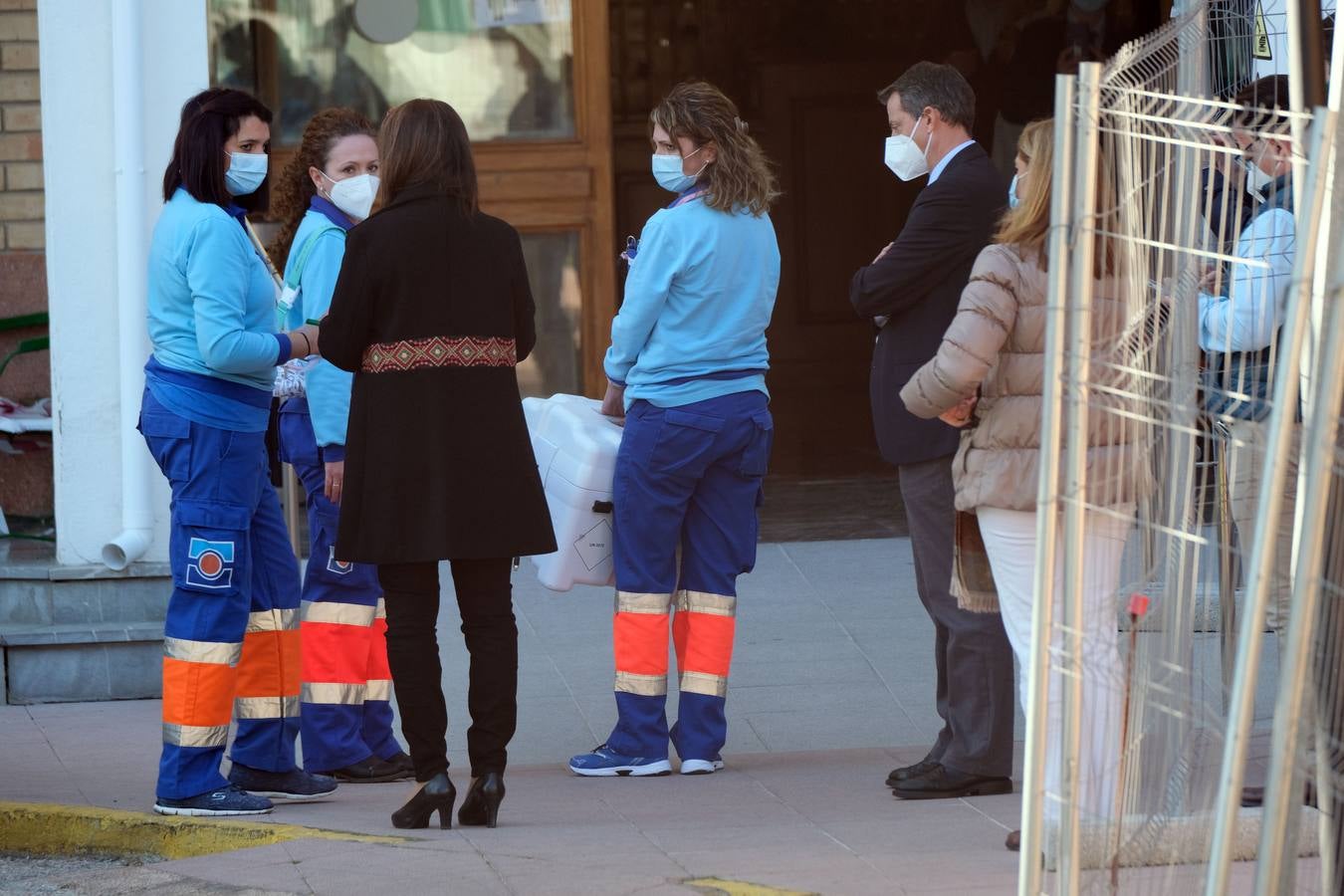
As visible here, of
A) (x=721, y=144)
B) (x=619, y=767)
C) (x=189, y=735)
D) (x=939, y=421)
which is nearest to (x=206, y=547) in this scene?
(x=189, y=735)

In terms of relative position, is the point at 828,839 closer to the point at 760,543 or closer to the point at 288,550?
the point at 288,550

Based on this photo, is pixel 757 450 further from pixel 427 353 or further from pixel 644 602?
pixel 427 353

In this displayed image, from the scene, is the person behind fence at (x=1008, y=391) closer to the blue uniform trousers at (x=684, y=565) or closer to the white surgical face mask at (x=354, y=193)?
the blue uniform trousers at (x=684, y=565)

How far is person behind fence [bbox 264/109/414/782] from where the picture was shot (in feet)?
18.3

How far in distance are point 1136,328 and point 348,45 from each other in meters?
6.48

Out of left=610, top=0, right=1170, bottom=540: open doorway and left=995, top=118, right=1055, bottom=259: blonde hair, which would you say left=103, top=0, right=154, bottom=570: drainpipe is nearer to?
left=995, top=118, right=1055, bottom=259: blonde hair

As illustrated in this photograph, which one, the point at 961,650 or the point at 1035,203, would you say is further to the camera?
the point at 961,650

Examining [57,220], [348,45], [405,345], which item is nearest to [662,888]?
[405,345]

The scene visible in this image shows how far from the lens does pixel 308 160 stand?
225 inches

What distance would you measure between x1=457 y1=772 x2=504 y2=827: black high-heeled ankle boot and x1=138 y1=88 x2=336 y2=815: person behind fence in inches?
23.4

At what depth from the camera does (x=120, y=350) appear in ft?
23.5

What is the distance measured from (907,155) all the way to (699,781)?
1849mm

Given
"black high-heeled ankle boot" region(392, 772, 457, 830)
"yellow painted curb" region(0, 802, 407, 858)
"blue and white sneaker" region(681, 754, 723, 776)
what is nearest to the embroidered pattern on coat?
"black high-heeled ankle boot" region(392, 772, 457, 830)

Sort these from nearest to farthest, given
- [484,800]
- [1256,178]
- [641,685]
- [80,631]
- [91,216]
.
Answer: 1. [1256,178]
2. [484,800]
3. [641,685]
4. [80,631]
5. [91,216]
